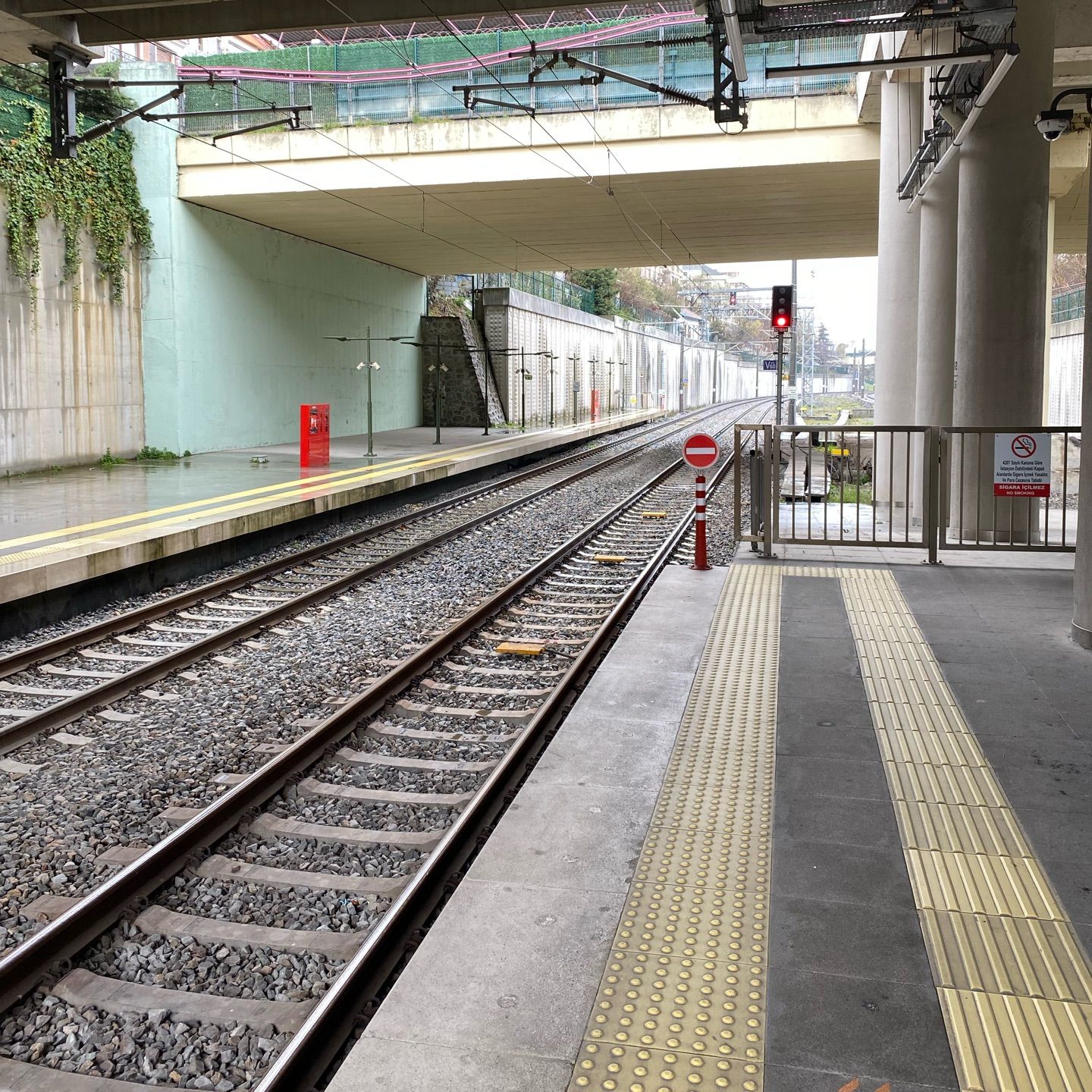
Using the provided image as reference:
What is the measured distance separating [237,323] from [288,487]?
8701mm

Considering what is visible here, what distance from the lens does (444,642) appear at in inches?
308

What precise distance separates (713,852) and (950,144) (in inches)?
391

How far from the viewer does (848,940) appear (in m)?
3.29

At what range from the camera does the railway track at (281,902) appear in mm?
3205

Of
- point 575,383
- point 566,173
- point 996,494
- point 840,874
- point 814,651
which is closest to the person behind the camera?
point 840,874

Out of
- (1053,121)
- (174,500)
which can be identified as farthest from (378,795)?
(174,500)

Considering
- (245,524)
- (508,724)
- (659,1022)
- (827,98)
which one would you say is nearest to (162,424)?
(245,524)

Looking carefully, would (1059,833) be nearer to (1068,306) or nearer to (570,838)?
(570,838)

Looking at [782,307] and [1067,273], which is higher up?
[1067,273]

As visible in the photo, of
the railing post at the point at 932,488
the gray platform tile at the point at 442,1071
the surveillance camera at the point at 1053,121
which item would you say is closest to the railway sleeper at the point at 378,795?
the gray platform tile at the point at 442,1071

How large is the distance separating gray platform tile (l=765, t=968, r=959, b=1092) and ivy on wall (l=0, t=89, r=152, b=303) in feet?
58.1

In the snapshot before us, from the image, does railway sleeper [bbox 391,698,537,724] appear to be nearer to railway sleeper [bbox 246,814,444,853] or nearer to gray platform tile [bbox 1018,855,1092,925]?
railway sleeper [bbox 246,814,444,853]

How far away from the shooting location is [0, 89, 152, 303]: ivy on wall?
1709cm

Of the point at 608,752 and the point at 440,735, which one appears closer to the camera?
the point at 608,752
